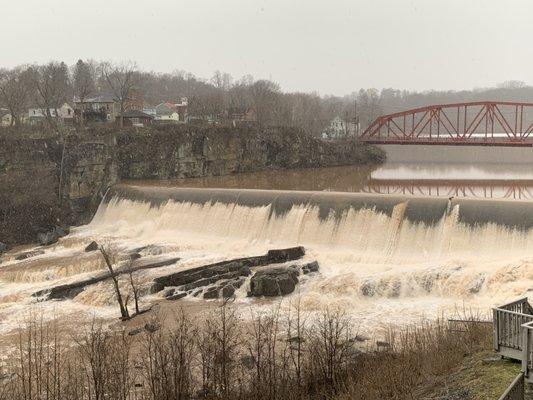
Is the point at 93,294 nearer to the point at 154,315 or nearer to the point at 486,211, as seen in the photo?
the point at 154,315

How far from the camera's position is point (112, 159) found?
50.3 metres

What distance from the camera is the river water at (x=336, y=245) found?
20188mm

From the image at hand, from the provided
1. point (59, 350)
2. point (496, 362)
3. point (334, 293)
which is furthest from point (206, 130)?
point (496, 362)

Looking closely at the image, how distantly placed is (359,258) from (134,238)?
564 inches

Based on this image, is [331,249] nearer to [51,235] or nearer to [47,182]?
[51,235]

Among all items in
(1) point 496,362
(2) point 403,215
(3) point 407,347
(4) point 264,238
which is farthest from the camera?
(4) point 264,238

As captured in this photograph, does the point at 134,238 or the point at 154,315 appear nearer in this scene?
the point at 154,315

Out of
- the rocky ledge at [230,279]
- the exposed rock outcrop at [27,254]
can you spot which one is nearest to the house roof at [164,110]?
the exposed rock outcrop at [27,254]

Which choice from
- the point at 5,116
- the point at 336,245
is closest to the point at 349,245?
the point at 336,245

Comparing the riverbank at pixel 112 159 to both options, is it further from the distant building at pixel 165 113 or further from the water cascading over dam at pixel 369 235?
the distant building at pixel 165 113

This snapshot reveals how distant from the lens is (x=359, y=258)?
24.6 meters

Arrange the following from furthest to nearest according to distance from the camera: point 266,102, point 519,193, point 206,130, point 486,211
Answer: point 266,102
point 206,130
point 519,193
point 486,211

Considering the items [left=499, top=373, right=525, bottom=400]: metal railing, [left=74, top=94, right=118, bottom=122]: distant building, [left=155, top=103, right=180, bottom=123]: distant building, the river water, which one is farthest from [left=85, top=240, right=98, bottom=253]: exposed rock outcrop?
[left=155, top=103, right=180, bottom=123]: distant building

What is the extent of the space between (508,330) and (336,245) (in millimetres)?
15774
